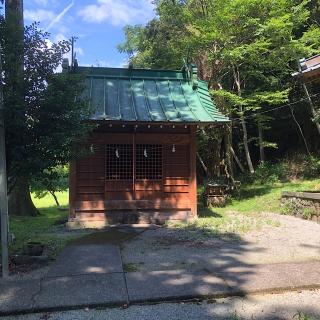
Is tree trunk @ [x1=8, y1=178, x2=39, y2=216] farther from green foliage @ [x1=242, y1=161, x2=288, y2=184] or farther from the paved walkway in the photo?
green foliage @ [x1=242, y1=161, x2=288, y2=184]

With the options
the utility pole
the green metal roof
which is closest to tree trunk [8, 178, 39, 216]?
the green metal roof

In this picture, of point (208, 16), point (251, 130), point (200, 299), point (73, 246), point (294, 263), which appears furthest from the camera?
point (251, 130)

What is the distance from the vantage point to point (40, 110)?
21.6ft

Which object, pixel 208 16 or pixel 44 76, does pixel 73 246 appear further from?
pixel 208 16

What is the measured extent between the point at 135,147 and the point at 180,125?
1465 mm

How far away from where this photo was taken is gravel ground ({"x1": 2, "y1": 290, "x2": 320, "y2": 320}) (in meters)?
4.54

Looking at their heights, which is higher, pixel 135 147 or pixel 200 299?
pixel 135 147

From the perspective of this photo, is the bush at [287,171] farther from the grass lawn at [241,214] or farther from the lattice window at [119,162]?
the lattice window at [119,162]

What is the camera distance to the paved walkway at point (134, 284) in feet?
16.3

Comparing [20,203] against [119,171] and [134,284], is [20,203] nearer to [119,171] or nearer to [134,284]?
[119,171]

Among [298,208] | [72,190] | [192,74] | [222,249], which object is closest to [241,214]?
[298,208]

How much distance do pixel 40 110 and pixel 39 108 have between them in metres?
0.04

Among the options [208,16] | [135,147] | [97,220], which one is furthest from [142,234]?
[208,16]

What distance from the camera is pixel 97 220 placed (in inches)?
476
